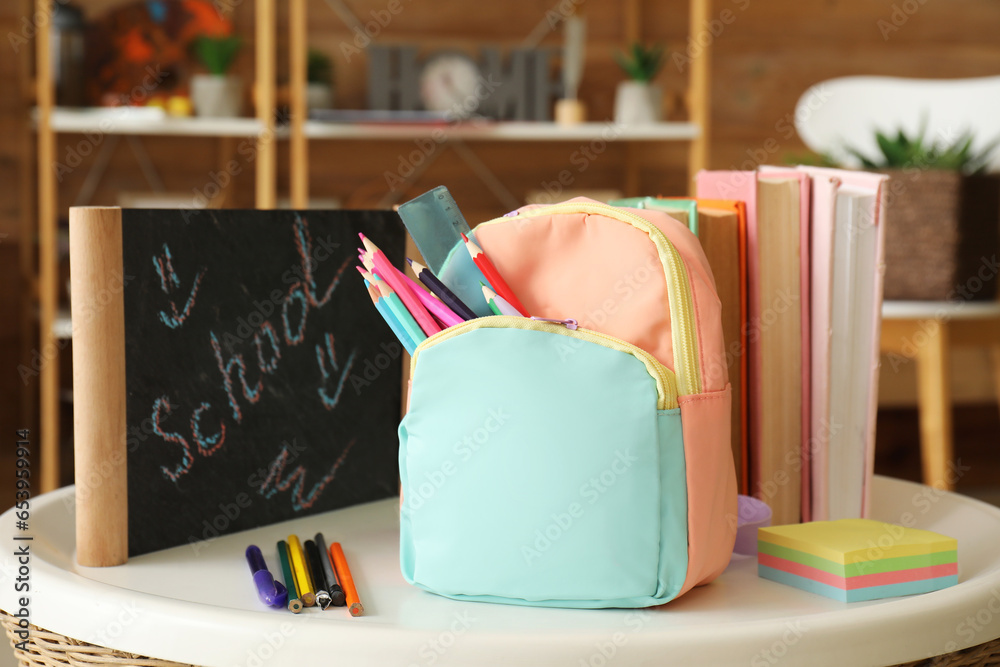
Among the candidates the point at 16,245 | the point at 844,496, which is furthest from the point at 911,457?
the point at 16,245

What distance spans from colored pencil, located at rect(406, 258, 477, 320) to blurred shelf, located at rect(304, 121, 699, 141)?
1529 millimetres

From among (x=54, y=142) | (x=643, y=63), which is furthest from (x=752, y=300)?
(x=54, y=142)

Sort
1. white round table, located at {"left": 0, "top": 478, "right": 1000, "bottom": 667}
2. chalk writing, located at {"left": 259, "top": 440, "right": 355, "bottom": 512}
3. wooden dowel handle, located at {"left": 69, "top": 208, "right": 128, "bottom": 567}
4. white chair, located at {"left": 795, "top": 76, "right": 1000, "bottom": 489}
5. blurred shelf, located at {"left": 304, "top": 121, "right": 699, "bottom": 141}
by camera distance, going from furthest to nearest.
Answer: blurred shelf, located at {"left": 304, "top": 121, "right": 699, "bottom": 141} < white chair, located at {"left": 795, "top": 76, "right": 1000, "bottom": 489} < chalk writing, located at {"left": 259, "top": 440, "right": 355, "bottom": 512} < wooden dowel handle, located at {"left": 69, "top": 208, "right": 128, "bottom": 567} < white round table, located at {"left": 0, "top": 478, "right": 1000, "bottom": 667}

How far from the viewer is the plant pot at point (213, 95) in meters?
2.03

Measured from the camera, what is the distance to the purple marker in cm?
51

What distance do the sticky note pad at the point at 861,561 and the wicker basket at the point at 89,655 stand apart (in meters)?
0.04

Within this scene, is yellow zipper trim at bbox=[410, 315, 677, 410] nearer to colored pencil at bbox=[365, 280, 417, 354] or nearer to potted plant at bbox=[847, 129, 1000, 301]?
colored pencil at bbox=[365, 280, 417, 354]

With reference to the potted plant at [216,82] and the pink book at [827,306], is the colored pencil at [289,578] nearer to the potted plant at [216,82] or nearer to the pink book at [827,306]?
the pink book at [827,306]

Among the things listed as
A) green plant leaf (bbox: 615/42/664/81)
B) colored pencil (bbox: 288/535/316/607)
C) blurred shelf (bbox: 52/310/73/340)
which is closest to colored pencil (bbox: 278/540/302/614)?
colored pencil (bbox: 288/535/316/607)

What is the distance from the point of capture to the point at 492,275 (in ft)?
1.74

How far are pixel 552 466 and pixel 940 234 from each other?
3.58 feet

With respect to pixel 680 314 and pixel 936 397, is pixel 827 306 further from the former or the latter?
pixel 936 397

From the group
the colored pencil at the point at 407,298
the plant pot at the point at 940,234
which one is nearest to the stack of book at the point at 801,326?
the colored pencil at the point at 407,298

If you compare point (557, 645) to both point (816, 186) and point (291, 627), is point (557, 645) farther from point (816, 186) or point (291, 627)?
point (816, 186)
